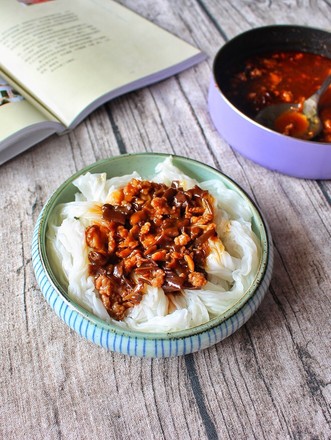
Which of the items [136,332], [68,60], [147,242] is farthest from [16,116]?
[136,332]

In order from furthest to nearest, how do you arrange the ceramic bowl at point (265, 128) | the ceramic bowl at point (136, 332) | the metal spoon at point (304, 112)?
the metal spoon at point (304, 112)
the ceramic bowl at point (265, 128)
the ceramic bowl at point (136, 332)

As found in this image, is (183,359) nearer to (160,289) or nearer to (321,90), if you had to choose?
(160,289)

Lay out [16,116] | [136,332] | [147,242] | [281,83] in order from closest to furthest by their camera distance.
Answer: [136,332]
[147,242]
[16,116]
[281,83]

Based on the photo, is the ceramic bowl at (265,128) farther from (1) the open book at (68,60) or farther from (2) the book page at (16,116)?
(2) the book page at (16,116)

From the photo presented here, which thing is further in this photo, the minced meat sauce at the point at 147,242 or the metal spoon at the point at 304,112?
the metal spoon at the point at 304,112

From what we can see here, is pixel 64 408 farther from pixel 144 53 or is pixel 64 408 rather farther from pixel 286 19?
pixel 286 19

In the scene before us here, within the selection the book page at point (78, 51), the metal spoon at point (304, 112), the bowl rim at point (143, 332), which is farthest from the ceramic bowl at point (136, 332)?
the book page at point (78, 51)
